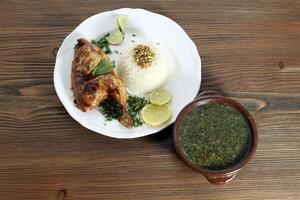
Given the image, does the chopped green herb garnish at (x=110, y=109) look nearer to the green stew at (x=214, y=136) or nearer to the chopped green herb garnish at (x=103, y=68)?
the chopped green herb garnish at (x=103, y=68)

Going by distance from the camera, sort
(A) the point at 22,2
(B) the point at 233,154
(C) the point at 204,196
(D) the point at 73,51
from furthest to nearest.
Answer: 1. (A) the point at 22,2
2. (D) the point at 73,51
3. (C) the point at 204,196
4. (B) the point at 233,154

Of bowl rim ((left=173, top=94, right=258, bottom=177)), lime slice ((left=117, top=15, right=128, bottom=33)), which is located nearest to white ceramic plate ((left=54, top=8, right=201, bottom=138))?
lime slice ((left=117, top=15, right=128, bottom=33))

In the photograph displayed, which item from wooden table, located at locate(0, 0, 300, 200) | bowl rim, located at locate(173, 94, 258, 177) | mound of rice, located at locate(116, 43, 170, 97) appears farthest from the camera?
mound of rice, located at locate(116, 43, 170, 97)

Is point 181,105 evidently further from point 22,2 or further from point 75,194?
point 22,2

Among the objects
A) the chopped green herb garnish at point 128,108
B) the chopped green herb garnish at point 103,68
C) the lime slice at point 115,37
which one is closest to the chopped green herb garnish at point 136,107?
the chopped green herb garnish at point 128,108

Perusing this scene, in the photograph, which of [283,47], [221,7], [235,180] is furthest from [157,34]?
[235,180]

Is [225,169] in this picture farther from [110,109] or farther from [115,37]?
[115,37]

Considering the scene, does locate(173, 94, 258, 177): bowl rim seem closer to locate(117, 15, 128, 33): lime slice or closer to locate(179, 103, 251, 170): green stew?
locate(179, 103, 251, 170): green stew
